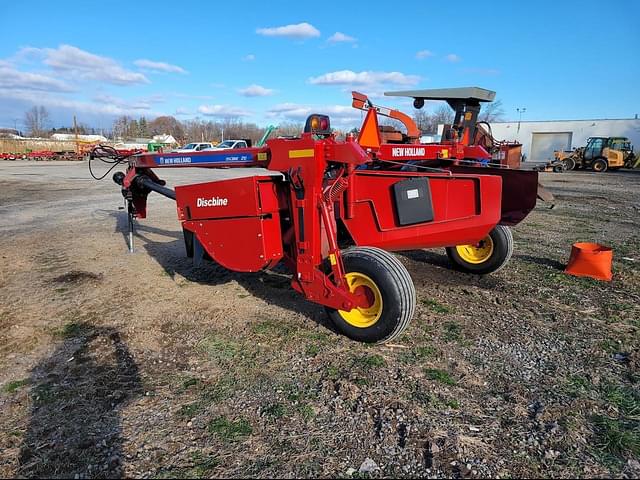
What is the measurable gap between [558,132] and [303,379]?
53008mm

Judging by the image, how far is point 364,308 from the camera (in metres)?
3.67

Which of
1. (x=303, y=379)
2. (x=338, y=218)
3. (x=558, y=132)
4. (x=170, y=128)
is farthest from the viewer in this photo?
(x=170, y=128)

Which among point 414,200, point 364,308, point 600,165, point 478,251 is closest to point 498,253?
point 478,251

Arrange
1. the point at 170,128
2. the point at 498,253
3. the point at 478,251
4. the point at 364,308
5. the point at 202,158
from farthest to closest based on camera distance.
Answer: the point at 170,128
the point at 478,251
the point at 498,253
the point at 202,158
the point at 364,308

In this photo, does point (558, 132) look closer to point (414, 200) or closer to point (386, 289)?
point (414, 200)

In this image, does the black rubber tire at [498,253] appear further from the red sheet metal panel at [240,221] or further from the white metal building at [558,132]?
the white metal building at [558,132]

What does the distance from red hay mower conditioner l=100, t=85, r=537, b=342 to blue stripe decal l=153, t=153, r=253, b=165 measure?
0.02 meters

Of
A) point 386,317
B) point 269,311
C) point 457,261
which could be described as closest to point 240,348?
point 269,311

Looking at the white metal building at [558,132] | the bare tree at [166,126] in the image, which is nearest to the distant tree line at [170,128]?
the bare tree at [166,126]

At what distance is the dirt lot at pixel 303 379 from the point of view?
2398 mm

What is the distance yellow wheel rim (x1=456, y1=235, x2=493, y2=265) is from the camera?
5.43 meters

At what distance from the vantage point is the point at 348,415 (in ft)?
9.06

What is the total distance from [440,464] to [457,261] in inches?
143

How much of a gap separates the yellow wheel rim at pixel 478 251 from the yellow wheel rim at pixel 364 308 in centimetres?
232
